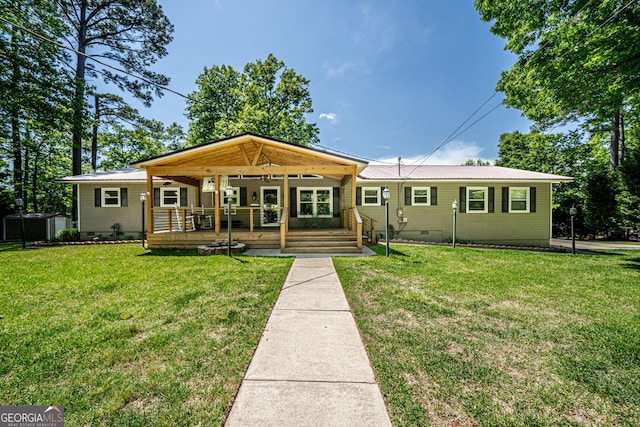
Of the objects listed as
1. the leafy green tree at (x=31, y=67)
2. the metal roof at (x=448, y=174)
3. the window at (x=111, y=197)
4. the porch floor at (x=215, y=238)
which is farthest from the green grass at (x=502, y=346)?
the leafy green tree at (x=31, y=67)

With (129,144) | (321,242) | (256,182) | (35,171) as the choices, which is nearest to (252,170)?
(321,242)

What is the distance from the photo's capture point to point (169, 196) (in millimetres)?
12312

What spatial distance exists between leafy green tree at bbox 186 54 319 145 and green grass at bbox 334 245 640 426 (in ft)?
50.6

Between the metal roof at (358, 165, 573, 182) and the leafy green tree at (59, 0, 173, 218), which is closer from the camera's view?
the metal roof at (358, 165, 573, 182)

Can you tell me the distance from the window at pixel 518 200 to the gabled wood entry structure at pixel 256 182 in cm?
891

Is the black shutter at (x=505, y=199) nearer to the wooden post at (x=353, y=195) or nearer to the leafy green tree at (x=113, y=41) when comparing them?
the wooden post at (x=353, y=195)

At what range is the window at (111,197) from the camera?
1223cm

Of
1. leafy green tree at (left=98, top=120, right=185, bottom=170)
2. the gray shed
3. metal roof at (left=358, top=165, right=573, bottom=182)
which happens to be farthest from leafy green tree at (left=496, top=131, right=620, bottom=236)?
the gray shed

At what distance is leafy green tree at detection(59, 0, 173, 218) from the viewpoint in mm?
14406

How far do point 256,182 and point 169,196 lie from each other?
4.67 m

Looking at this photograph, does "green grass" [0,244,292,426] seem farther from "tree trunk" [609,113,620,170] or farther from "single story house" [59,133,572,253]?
"tree trunk" [609,113,620,170]

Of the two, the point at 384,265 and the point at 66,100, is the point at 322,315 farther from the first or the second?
the point at 66,100

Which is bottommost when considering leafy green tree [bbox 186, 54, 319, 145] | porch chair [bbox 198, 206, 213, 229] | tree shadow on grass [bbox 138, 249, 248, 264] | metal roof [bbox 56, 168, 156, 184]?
tree shadow on grass [bbox 138, 249, 248, 264]

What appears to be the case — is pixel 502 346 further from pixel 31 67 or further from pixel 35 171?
pixel 35 171
